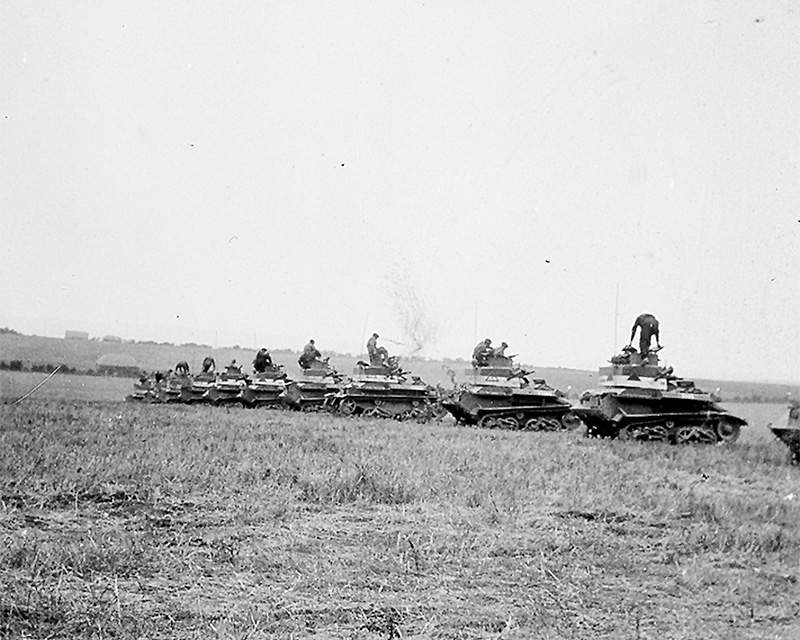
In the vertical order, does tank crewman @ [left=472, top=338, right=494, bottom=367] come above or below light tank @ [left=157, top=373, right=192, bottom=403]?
above

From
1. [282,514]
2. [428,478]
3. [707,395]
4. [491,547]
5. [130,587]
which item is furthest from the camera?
[707,395]

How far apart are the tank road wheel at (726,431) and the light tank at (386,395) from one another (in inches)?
308

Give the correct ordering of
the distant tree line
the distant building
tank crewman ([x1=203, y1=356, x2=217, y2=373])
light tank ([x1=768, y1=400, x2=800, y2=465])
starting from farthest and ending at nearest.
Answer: the distant building → the distant tree line → tank crewman ([x1=203, y1=356, x2=217, y2=373]) → light tank ([x1=768, y1=400, x2=800, y2=465])

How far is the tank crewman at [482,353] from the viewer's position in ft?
68.6

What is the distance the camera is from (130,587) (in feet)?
18.2

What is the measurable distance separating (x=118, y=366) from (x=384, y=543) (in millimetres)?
44332

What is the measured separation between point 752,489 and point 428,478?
4078 millimetres

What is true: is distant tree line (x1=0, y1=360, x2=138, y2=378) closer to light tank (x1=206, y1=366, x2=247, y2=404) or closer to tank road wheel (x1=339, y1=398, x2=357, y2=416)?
light tank (x1=206, y1=366, x2=247, y2=404)

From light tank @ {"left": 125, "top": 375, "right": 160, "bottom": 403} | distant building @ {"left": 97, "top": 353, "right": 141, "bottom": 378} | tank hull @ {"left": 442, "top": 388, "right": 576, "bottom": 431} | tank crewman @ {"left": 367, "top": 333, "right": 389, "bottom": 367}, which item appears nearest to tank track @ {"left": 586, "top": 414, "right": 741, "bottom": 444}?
tank hull @ {"left": 442, "top": 388, "right": 576, "bottom": 431}

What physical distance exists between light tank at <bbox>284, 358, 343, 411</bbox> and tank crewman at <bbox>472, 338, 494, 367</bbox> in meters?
4.54

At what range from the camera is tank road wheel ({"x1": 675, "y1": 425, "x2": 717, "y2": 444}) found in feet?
56.3

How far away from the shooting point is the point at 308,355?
24.5 meters

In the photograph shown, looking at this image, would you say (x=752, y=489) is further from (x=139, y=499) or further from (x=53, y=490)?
(x=53, y=490)

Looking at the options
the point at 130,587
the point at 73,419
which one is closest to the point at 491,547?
the point at 130,587
